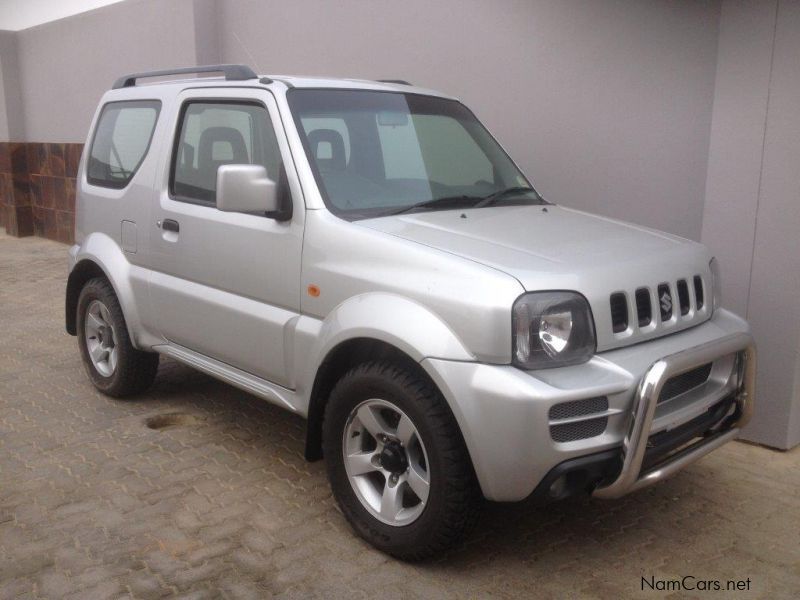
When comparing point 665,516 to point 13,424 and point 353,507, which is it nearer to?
point 353,507

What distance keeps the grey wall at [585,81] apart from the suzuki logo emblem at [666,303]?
180 cm

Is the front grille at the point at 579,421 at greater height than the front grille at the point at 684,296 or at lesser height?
lesser

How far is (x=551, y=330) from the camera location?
298 centimetres

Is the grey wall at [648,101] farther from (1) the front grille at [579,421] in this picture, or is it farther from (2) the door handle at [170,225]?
(2) the door handle at [170,225]

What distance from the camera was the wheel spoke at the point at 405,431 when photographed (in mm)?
3215

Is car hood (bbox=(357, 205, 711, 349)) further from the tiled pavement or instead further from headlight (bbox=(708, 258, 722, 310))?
the tiled pavement

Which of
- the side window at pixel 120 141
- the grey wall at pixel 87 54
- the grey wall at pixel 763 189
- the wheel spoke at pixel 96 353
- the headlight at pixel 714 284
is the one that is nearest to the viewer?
the headlight at pixel 714 284

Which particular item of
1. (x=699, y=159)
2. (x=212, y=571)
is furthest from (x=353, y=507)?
(x=699, y=159)

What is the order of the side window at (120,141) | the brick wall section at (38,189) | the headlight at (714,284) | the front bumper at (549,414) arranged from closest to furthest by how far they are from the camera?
the front bumper at (549,414)
the headlight at (714,284)
the side window at (120,141)
the brick wall section at (38,189)

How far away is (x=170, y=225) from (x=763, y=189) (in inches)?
128

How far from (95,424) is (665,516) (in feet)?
10.9

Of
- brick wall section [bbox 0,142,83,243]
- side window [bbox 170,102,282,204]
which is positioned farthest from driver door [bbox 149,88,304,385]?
brick wall section [bbox 0,142,83,243]

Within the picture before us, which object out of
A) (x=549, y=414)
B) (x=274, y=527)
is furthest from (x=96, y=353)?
(x=549, y=414)

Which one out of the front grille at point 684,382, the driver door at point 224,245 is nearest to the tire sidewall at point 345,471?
the driver door at point 224,245
